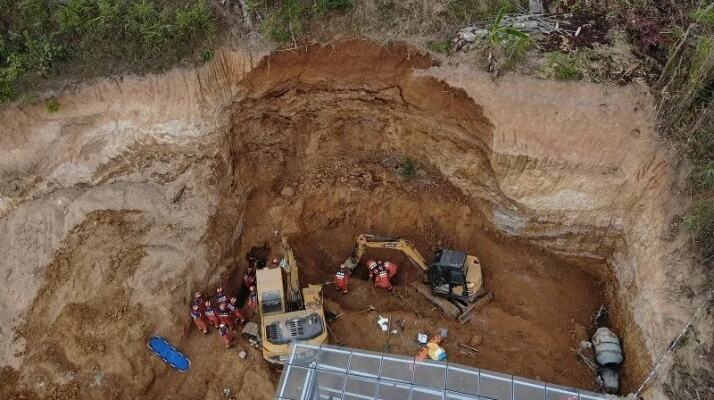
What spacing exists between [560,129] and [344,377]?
739 centimetres

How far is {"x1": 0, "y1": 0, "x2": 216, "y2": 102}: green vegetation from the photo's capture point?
12.8 m

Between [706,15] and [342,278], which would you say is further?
[342,278]

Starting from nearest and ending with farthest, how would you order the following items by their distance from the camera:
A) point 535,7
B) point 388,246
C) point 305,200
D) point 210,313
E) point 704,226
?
point 704,226, point 210,313, point 535,7, point 388,246, point 305,200

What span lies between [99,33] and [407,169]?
27.6 ft

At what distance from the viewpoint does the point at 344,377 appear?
1049 cm

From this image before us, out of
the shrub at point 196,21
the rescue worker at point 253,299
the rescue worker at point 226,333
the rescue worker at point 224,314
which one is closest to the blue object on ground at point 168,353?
the rescue worker at point 226,333

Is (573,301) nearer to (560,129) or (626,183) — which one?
(626,183)

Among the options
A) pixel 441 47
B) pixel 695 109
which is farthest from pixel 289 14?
pixel 695 109

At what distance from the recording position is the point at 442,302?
13.5 meters

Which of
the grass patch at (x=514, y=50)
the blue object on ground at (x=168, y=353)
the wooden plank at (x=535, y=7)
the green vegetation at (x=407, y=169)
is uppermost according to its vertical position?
the wooden plank at (x=535, y=7)

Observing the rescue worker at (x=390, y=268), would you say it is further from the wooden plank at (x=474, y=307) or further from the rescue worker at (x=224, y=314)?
the rescue worker at (x=224, y=314)

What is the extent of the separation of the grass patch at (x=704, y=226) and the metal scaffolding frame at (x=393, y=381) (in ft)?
12.1

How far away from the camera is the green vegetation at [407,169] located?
14.7m

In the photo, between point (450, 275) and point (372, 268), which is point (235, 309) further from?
point (450, 275)
